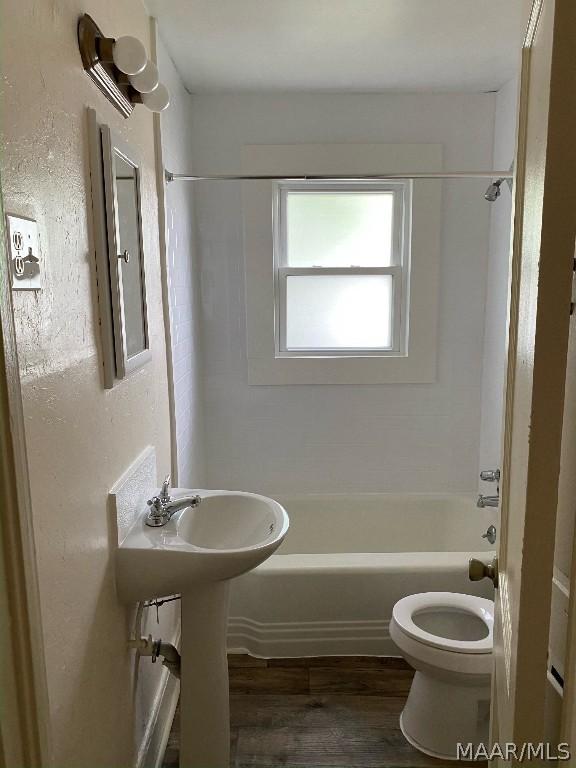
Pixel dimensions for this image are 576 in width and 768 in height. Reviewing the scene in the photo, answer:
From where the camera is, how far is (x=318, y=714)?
185 centimetres

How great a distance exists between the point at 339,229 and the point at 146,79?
5.04 ft

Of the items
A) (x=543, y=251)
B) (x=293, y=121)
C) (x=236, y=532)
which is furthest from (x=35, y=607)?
(x=293, y=121)

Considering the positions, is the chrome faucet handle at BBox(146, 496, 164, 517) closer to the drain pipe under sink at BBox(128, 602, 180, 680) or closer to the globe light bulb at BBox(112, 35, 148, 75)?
the drain pipe under sink at BBox(128, 602, 180, 680)

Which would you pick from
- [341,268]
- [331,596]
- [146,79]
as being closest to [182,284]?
[341,268]

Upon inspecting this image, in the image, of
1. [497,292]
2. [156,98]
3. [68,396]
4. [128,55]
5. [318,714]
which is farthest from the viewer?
[497,292]

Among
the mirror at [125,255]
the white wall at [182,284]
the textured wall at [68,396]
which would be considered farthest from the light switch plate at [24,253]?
the white wall at [182,284]

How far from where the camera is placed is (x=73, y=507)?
1.06 metres

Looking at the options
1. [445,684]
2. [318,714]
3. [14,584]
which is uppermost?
[14,584]

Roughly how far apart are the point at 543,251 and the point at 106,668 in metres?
1.26

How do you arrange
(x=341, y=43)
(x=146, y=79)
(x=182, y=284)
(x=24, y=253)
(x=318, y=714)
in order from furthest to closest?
(x=182, y=284), (x=341, y=43), (x=318, y=714), (x=146, y=79), (x=24, y=253)

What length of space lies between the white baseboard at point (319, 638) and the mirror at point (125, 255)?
A: 4.05 ft

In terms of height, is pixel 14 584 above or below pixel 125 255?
below

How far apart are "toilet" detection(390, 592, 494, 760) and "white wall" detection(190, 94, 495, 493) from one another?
1.01 meters

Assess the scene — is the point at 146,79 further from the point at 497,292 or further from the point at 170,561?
the point at 497,292
